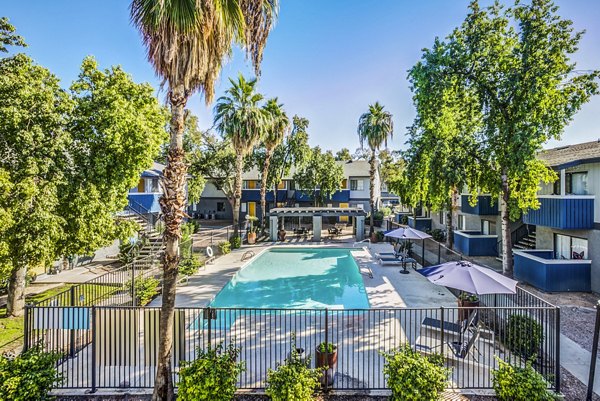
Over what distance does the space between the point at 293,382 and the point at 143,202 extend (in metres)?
19.6

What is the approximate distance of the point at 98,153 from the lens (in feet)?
36.2

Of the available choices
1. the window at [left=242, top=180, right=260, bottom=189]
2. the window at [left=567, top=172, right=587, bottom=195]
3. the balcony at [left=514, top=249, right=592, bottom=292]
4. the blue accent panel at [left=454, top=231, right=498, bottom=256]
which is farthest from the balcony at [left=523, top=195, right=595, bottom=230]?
the window at [left=242, top=180, right=260, bottom=189]

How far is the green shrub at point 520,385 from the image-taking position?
5.39 meters

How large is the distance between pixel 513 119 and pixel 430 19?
20.1 ft

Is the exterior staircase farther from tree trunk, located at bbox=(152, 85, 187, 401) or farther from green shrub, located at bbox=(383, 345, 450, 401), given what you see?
green shrub, located at bbox=(383, 345, 450, 401)

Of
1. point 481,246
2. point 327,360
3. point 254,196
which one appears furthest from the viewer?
point 254,196

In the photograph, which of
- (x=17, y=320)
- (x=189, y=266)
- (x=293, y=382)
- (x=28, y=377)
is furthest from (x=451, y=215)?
(x=17, y=320)

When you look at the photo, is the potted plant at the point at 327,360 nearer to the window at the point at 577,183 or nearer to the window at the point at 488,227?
the window at the point at 577,183

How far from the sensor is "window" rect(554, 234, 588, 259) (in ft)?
42.4

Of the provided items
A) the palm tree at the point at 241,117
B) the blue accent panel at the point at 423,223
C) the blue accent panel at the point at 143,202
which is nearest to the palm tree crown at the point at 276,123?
the palm tree at the point at 241,117

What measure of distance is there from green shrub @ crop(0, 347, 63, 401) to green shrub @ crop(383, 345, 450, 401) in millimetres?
6589

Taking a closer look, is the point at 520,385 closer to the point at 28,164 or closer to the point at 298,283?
the point at 298,283

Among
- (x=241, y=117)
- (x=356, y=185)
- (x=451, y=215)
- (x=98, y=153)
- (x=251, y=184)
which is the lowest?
(x=451, y=215)

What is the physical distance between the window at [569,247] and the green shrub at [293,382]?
1401cm
